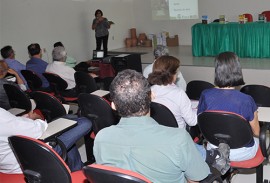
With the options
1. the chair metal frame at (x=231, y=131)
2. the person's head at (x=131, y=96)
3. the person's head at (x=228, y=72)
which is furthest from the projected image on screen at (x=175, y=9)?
the person's head at (x=131, y=96)

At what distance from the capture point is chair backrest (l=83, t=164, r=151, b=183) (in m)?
1.26

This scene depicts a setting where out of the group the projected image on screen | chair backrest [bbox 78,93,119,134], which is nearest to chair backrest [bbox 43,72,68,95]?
chair backrest [bbox 78,93,119,134]

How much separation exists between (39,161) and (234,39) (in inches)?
226

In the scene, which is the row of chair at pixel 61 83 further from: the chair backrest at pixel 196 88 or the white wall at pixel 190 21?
the white wall at pixel 190 21

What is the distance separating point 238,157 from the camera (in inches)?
92.3

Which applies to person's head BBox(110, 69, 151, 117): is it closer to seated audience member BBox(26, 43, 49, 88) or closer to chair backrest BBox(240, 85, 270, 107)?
chair backrest BBox(240, 85, 270, 107)

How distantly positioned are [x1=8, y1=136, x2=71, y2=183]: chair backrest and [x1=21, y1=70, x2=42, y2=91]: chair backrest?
2.88 m

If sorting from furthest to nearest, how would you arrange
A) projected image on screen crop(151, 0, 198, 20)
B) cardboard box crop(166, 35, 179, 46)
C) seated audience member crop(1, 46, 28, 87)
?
cardboard box crop(166, 35, 179, 46) → projected image on screen crop(151, 0, 198, 20) → seated audience member crop(1, 46, 28, 87)

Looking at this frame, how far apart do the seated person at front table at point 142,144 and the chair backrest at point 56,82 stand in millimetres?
2955

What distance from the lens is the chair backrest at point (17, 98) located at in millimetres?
3221

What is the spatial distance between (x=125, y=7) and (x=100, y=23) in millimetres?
1953

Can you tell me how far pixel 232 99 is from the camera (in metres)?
2.30

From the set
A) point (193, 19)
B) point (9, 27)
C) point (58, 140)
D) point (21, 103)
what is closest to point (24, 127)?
point (58, 140)

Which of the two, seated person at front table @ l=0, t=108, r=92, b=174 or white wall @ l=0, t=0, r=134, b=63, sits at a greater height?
white wall @ l=0, t=0, r=134, b=63
